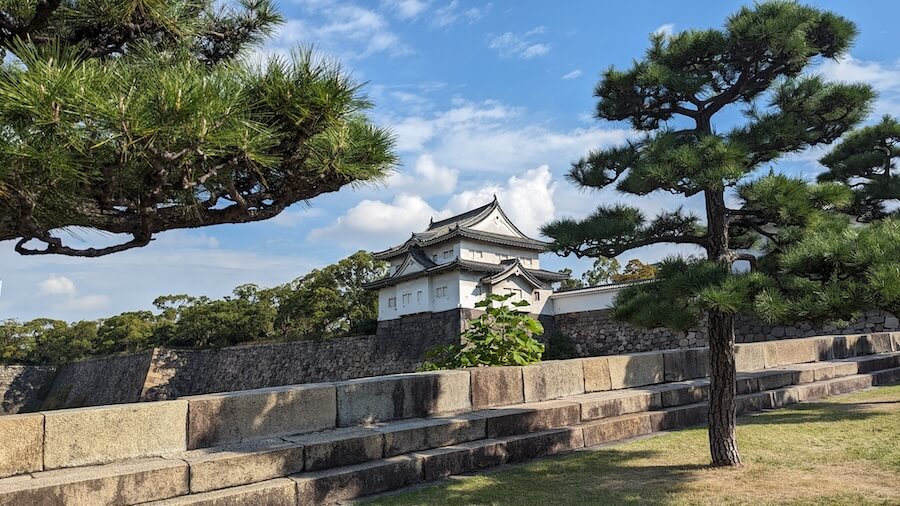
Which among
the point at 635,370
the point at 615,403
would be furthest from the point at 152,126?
the point at 635,370

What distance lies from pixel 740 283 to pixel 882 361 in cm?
955

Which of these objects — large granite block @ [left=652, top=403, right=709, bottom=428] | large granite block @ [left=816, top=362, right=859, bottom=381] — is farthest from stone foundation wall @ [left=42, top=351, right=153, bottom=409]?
large granite block @ [left=816, top=362, right=859, bottom=381]

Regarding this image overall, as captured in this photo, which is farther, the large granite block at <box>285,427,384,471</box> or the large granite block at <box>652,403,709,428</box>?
the large granite block at <box>652,403,709,428</box>

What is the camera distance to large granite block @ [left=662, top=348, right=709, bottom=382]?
26.4ft

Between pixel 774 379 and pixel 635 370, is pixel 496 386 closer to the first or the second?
pixel 635 370

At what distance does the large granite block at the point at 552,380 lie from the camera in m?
6.38

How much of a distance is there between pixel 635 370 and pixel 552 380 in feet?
5.23

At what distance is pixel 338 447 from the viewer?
4.43m

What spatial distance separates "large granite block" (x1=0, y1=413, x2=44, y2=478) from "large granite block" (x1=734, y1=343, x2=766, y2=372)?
354 inches

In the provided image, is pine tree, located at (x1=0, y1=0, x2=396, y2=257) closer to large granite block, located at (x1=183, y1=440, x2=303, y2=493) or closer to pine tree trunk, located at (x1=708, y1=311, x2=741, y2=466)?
large granite block, located at (x1=183, y1=440, x2=303, y2=493)

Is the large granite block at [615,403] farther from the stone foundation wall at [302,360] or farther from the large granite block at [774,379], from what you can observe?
the stone foundation wall at [302,360]

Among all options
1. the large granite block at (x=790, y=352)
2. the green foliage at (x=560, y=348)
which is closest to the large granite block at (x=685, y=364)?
the large granite block at (x=790, y=352)

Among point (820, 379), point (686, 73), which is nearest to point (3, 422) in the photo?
point (686, 73)

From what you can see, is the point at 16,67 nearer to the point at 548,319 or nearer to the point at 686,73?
the point at 686,73
